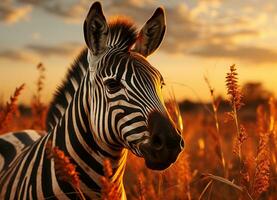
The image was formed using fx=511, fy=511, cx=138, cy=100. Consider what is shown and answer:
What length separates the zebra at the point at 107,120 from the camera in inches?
115

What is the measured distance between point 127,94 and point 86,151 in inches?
19.8

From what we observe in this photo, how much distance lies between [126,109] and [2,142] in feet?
7.70

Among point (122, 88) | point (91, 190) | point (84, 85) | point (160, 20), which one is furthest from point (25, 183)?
point (160, 20)

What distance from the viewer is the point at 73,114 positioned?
3484 millimetres

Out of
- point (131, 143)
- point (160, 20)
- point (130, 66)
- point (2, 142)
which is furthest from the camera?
point (2, 142)

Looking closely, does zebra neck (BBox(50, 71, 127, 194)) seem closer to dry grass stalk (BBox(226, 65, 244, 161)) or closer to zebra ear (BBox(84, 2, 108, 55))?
zebra ear (BBox(84, 2, 108, 55))

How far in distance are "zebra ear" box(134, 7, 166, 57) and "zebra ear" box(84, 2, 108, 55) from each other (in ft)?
1.01

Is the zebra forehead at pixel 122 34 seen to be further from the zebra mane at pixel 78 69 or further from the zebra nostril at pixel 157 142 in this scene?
the zebra nostril at pixel 157 142

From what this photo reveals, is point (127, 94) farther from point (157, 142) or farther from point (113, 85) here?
point (157, 142)

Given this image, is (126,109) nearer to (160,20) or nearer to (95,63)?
(95,63)

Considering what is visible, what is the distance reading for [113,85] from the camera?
321 cm

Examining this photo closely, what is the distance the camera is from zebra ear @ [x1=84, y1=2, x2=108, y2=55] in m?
3.47

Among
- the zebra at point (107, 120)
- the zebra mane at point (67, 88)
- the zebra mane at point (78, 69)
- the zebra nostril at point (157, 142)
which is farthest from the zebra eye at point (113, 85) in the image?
the zebra mane at point (67, 88)

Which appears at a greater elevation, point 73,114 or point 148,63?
point 148,63
